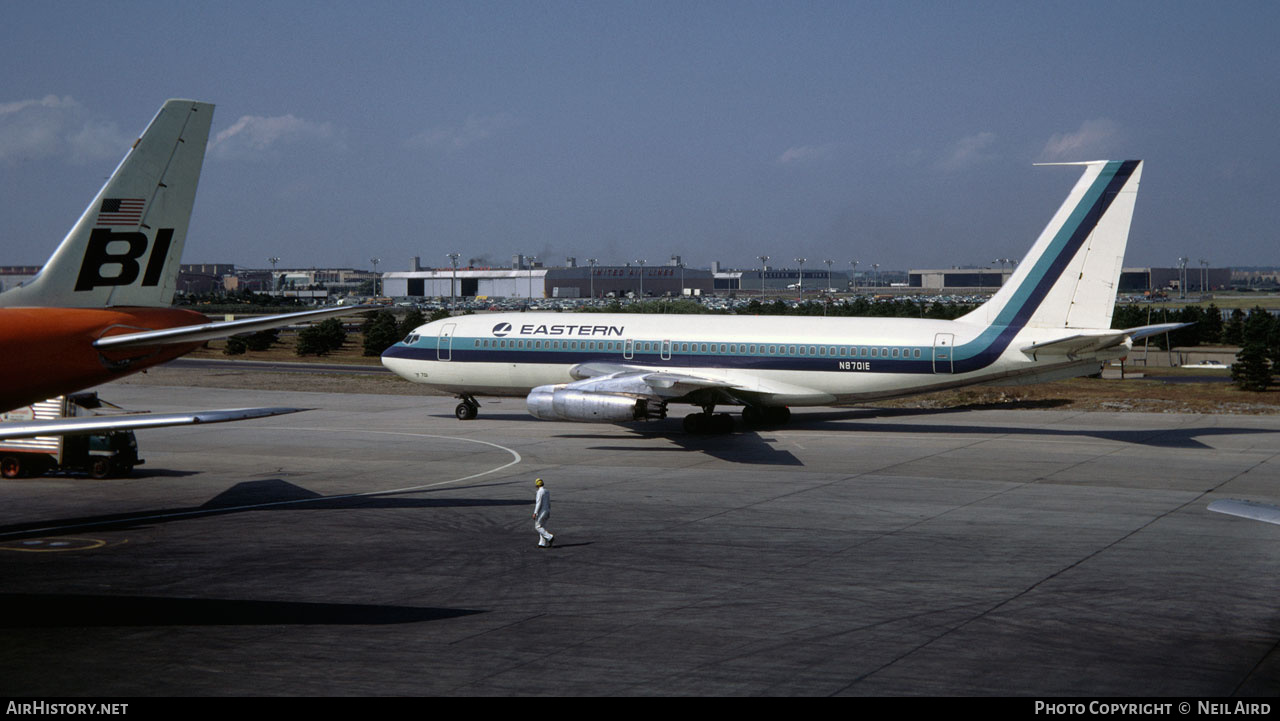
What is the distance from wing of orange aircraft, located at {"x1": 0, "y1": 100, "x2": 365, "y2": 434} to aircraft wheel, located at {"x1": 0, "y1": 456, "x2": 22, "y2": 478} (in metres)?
17.5

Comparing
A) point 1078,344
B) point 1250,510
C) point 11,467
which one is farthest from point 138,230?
point 1078,344

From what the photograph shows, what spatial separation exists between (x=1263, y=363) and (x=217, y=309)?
112 metres

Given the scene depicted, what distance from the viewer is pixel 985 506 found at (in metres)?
29.8

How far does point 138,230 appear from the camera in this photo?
795 inches

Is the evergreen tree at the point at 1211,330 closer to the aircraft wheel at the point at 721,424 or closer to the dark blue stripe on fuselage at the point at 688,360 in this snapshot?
the dark blue stripe on fuselage at the point at 688,360

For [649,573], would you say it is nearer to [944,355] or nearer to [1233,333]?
[944,355]

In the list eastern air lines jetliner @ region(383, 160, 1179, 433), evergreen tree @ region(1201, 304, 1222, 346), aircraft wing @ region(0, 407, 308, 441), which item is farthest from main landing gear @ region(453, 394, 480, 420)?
evergreen tree @ region(1201, 304, 1222, 346)

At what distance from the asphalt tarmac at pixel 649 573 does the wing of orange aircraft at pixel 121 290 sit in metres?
4.22

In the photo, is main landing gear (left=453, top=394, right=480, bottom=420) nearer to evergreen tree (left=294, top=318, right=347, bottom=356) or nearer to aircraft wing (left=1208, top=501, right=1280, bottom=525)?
aircraft wing (left=1208, top=501, right=1280, bottom=525)

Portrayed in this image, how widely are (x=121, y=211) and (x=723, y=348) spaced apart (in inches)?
1127

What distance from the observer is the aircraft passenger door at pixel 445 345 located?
4922cm
